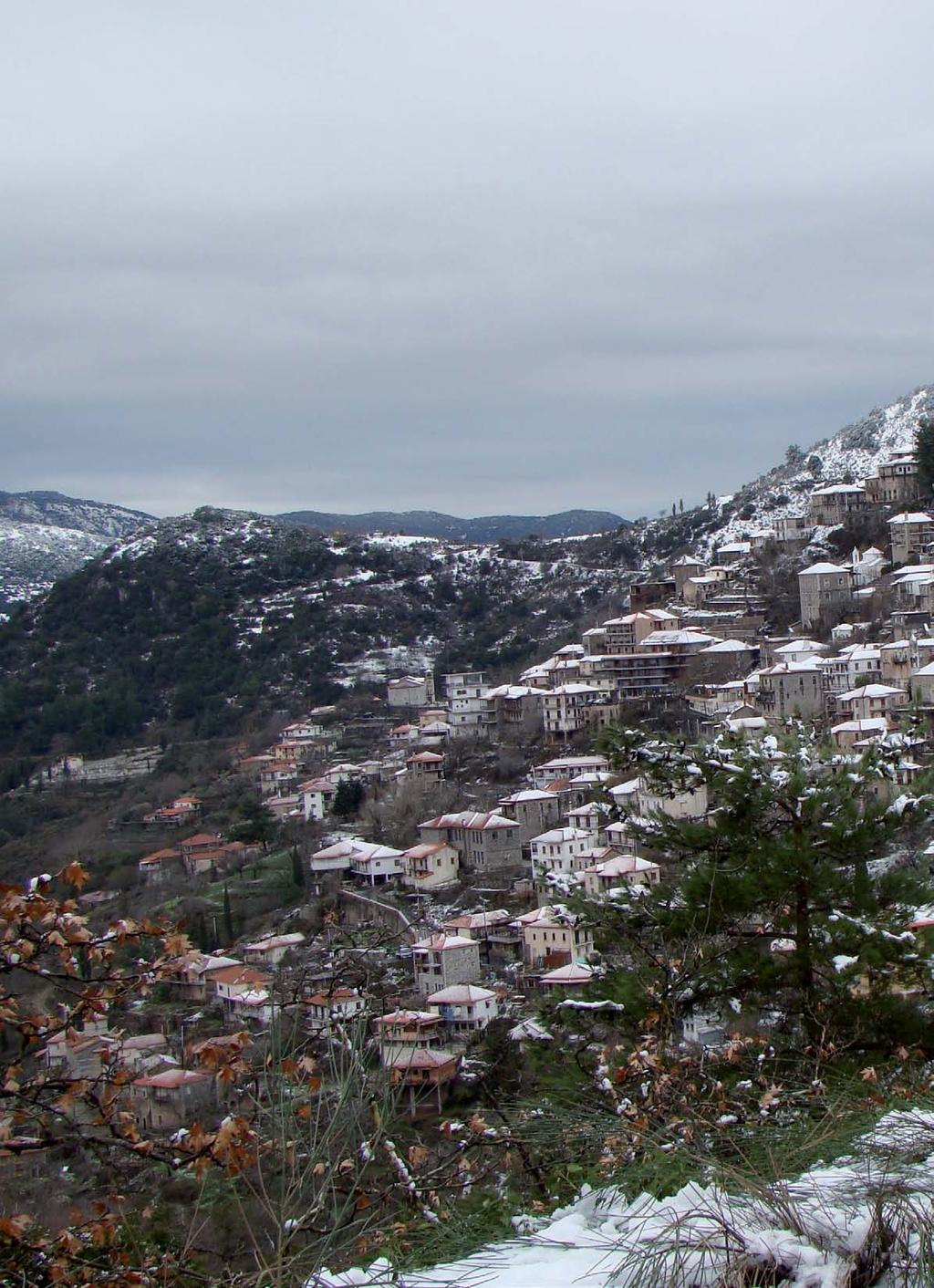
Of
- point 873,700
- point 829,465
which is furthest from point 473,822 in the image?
point 829,465

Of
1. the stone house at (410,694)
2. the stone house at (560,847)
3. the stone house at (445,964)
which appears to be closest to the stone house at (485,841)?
the stone house at (560,847)

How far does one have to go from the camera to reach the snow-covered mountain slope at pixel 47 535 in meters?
97.1

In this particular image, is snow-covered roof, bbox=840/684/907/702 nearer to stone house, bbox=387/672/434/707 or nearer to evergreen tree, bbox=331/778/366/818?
evergreen tree, bbox=331/778/366/818

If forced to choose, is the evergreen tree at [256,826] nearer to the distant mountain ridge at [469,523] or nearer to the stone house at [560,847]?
the stone house at [560,847]

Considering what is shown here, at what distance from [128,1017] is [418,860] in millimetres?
6920

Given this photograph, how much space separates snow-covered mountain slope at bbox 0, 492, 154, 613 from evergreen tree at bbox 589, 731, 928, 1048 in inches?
3194

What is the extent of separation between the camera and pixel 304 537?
70875 mm

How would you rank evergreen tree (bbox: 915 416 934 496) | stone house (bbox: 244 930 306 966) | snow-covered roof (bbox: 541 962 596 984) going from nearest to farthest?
snow-covered roof (bbox: 541 962 596 984)
stone house (bbox: 244 930 306 966)
evergreen tree (bbox: 915 416 934 496)

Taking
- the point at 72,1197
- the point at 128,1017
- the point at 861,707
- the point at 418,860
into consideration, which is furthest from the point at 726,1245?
the point at 861,707

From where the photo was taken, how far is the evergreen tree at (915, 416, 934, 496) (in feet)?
131

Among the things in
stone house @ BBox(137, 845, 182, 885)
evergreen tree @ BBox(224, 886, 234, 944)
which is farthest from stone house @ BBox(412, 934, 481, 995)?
stone house @ BBox(137, 845, 182, 885)

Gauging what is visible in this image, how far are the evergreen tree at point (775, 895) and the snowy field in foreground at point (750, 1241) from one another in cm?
352

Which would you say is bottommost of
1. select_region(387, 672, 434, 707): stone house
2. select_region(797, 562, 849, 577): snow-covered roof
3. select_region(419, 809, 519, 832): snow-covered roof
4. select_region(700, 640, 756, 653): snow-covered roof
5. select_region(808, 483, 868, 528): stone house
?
select_region(419, 809, 519, 832): snow-covered roof

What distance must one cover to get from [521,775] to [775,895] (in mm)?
26280
